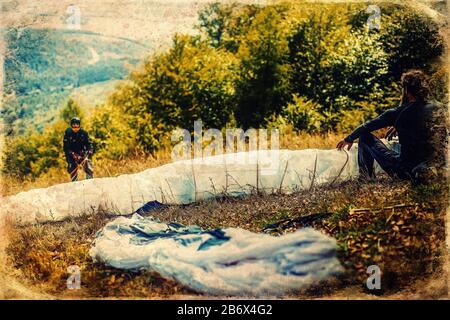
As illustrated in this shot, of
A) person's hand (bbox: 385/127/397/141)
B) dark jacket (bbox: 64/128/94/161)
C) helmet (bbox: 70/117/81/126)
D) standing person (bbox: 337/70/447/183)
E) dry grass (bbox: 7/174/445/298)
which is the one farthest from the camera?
dark jacket (bbox: 64/128/94/161)

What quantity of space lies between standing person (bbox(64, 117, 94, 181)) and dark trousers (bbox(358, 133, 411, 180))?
3542mm

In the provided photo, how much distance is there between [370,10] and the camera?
23.0ft

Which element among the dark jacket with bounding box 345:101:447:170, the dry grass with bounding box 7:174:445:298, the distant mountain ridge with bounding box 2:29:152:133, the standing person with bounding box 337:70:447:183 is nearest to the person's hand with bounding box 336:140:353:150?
the standing person with bounding box 337:70:447:183

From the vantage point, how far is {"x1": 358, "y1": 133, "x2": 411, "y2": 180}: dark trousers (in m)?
6.30

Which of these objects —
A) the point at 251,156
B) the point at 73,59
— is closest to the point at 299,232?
the point at 251,156

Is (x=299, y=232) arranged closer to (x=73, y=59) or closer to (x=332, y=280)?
(x=332, y=280)

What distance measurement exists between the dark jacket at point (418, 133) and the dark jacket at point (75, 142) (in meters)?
3.98

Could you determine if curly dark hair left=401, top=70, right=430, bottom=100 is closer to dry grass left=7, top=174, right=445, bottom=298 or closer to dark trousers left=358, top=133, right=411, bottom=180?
dark trousers left=358, top=133, right=411, bottom=180

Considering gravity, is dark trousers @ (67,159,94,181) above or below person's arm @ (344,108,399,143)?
below

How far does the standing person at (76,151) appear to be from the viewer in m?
7.32

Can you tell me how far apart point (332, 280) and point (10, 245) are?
3.84 m

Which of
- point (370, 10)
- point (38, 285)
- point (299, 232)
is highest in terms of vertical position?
point (370, 10)

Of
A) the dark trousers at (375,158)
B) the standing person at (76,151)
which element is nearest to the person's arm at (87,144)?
the standing person at (76,151)
